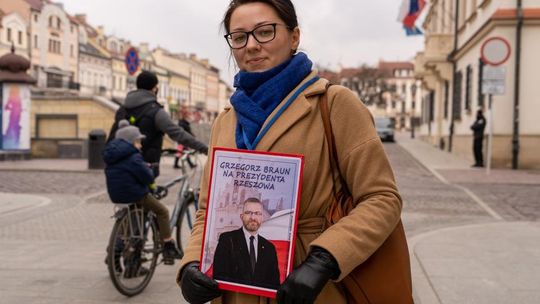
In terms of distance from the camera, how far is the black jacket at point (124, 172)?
5371 mm

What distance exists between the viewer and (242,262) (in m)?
1.99

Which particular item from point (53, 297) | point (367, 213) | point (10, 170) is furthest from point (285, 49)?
point (10, 170)

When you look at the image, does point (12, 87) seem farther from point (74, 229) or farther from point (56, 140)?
point (74, 229)

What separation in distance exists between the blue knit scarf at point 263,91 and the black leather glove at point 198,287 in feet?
1.42

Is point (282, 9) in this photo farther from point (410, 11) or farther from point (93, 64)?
point (93, 64)

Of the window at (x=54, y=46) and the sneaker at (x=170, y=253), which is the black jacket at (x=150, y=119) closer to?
the sneaker at (x=170, y=253)

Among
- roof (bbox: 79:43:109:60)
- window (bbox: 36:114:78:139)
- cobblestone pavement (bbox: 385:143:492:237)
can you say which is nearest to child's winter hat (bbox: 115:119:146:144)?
cobblestone pavement (bbox: 385:143:492:237)

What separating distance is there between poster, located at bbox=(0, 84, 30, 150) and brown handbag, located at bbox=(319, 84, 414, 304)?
21.3 metres

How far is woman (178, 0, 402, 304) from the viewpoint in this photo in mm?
1880

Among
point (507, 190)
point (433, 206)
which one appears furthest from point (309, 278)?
A: point (507, 190)

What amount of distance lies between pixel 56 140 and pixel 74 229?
52.5 feet

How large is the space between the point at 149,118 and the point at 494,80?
12745mm

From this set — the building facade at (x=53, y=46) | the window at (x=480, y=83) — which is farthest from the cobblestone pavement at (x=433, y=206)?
the building facade at (x=53, y=46)

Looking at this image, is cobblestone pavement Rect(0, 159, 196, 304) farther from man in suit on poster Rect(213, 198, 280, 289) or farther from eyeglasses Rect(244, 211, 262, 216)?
eyeglasses Rect(244, 211, 262, 216)
